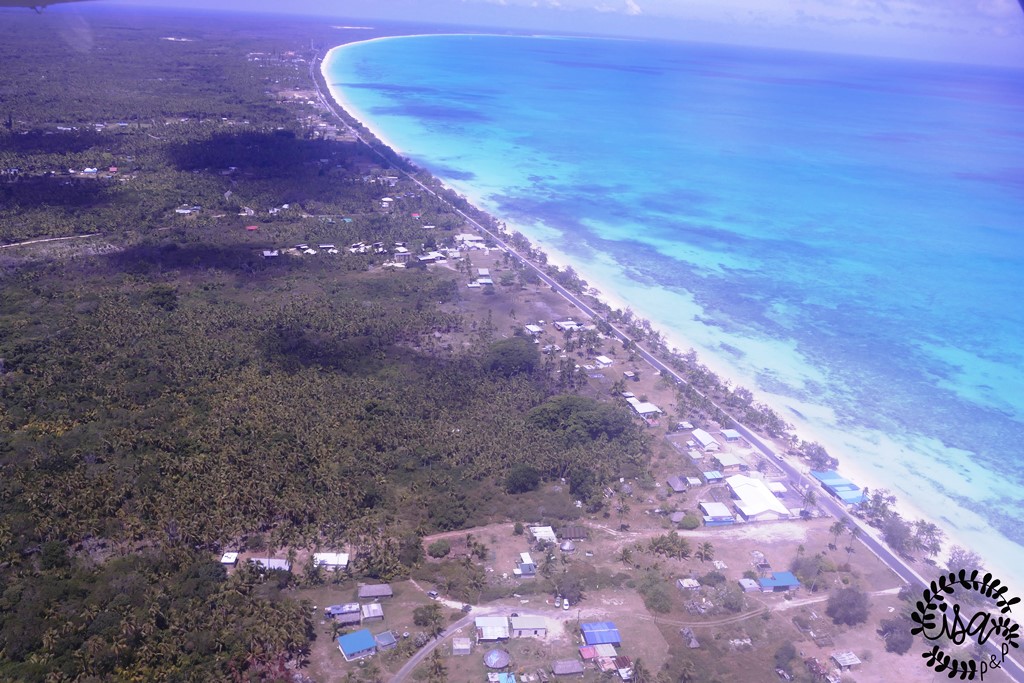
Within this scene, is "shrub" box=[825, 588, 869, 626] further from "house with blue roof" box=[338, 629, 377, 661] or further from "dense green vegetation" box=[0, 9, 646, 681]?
"house with blue roof" box=[338, 629, 377, 661]

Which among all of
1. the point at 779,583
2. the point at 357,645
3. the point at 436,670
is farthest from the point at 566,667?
the point at 779,583

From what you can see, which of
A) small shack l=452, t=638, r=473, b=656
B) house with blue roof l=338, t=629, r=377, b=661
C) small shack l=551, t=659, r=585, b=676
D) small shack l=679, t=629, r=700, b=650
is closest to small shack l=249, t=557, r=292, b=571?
house with blue roof l=338, t=629, r=377, b=661

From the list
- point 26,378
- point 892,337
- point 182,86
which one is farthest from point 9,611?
point 182,86

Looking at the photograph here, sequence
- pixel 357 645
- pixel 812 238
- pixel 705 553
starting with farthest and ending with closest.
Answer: pixel 812 238 → pixel 705 553 → pixel 357 645

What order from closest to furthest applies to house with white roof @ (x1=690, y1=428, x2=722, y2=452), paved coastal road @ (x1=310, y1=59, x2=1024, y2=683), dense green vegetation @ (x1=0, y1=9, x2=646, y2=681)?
dense green vegetation @ (x1=0, y1=9, x2=646, y2=681)
paved coastal road @ (x1=310, y1=59, x2=1024, y2=683)
house with white roof @ (x1=690, y1=428, x2=722, y2=452)

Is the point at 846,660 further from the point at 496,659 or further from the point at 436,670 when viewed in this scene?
the point at 436,670

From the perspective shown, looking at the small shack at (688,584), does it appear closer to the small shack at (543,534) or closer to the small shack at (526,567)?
the small shack at (543,534)

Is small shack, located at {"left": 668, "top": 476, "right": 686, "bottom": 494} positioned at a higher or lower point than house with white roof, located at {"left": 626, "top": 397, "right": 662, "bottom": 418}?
lower
